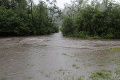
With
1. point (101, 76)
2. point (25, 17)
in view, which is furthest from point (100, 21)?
point (101, 76)

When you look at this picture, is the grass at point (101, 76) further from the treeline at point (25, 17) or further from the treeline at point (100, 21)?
the treeline at point (25, 17)

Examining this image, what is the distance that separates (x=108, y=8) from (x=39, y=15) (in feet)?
47.9

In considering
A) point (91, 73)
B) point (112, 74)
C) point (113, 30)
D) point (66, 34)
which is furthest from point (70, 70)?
point (66, 34)

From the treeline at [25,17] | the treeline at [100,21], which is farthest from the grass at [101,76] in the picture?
the treeline at [25,17]

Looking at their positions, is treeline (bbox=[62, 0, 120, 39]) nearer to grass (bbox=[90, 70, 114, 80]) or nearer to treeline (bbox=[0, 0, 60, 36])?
treeline (bbox=[0, 0, 60, 36])

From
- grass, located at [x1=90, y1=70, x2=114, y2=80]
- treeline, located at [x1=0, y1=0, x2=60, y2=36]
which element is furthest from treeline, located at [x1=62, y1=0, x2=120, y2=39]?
grass, located at [x1=90, y1=70, x2=114, y2=80]

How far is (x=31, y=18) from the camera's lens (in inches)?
1313

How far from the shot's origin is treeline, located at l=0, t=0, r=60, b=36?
27.9m

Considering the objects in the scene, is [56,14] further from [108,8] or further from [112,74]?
[112,74]

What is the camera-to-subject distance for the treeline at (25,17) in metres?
27.9

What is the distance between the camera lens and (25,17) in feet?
106

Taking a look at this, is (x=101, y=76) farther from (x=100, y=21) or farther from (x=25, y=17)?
(x=25, y=17)

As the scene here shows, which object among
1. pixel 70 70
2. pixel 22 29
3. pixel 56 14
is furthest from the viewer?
pixel 56 14

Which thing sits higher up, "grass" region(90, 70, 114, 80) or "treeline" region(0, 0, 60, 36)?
"treeline" region(0, 0, 60, 36)
